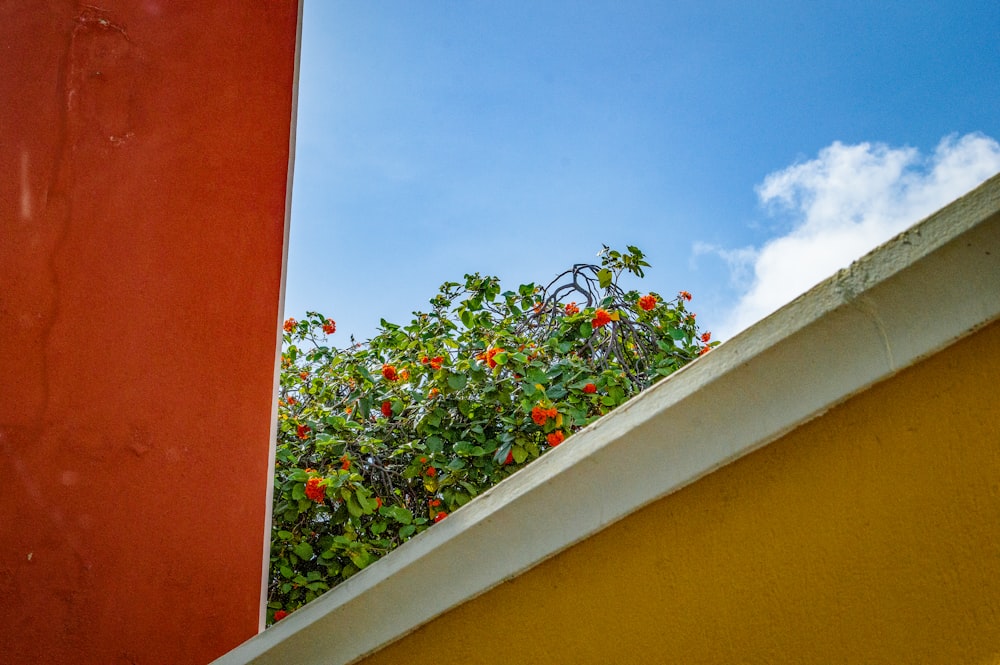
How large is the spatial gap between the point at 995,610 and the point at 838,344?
42cm

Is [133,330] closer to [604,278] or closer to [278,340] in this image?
[278,340]

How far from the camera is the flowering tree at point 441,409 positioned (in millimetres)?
3381

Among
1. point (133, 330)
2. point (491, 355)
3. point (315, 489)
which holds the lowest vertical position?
point (315, 489)

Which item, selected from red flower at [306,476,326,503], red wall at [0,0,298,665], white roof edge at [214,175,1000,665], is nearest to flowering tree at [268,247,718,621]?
red flower at [306,476,326,503]

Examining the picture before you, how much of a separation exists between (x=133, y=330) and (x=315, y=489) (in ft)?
3.67

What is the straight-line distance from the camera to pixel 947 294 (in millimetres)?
1006

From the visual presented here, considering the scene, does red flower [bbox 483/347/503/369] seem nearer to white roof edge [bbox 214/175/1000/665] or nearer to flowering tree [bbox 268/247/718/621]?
flowering tree [bbox 268/247/718/621]

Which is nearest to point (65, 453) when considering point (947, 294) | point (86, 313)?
point (86, 313)

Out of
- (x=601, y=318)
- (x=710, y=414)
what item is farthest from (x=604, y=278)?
(x=710, y=414)

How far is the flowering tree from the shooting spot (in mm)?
3381

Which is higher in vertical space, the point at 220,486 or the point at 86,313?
the point at 86,313

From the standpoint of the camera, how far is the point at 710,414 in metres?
1.14

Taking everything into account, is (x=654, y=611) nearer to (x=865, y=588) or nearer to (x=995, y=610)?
(x=865, y=588)

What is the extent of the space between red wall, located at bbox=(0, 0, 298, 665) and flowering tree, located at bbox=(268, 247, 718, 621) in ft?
2.60
